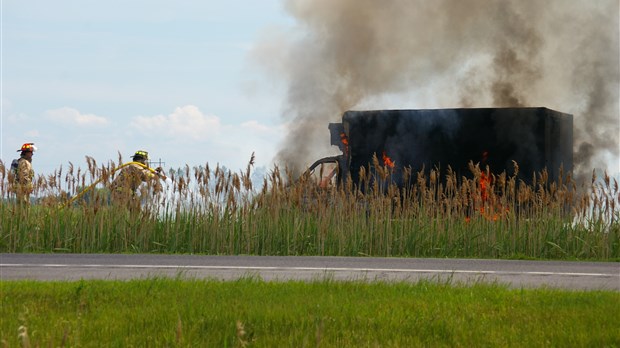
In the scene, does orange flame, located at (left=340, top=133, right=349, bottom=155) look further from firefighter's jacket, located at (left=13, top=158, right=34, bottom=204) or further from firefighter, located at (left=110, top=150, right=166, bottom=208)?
firefighter's jacket, located at (left=13, top=158, right=34, bottom=204)

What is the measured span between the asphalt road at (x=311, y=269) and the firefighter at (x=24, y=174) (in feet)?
7.68

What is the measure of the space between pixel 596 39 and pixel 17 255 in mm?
18680

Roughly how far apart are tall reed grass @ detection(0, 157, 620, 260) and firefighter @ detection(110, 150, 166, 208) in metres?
0.18

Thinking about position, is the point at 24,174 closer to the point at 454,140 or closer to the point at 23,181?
the point at 23,181

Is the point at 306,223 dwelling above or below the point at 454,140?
below

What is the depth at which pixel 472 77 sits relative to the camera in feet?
92.6

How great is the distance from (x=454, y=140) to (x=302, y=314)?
12.9 meters

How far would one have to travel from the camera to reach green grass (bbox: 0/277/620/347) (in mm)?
7359

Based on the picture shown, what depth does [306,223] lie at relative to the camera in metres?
17.0

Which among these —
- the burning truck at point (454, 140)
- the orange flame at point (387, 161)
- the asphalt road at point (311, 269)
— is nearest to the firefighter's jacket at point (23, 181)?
the asphalt road at point (311, 269)

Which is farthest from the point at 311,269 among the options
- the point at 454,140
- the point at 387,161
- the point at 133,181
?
the point at 454,140

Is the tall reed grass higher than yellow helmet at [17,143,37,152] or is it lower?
lower

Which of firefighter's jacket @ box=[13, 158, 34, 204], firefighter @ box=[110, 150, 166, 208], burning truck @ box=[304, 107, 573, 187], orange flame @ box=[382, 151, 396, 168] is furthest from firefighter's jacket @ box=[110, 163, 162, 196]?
orange flame @ box=[382, 151, 396, 168]

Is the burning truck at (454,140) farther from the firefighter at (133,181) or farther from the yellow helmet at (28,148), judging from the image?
the yellow helmet at (28,148)
